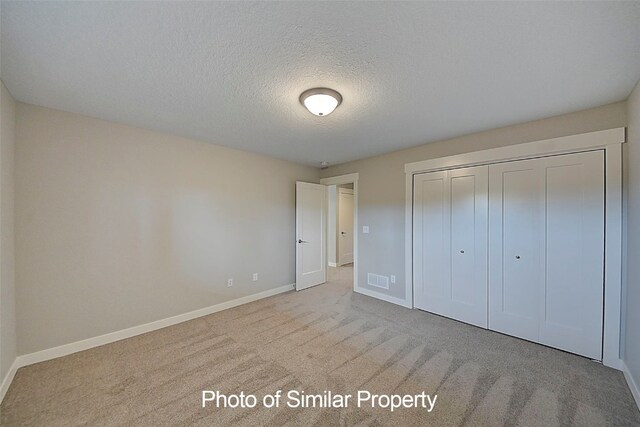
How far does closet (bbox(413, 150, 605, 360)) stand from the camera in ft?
7.48

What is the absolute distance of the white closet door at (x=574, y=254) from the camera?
2.23m

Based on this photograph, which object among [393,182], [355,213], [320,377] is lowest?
[320,377]

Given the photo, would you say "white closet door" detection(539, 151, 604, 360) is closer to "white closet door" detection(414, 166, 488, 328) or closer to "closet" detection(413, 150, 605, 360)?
"closet" detection(413, 150, 605, 360)

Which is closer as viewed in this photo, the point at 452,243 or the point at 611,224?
the point at 611,224

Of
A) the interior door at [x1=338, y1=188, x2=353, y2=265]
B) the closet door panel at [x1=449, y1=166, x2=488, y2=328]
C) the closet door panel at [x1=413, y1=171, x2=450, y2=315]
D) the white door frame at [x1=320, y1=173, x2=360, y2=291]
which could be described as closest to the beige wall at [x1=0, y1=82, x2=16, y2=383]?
the white door frame at [x1=320, y1=173, x2=360, y2=291]

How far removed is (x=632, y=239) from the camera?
6.42 ft

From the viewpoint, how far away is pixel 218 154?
3.48 m

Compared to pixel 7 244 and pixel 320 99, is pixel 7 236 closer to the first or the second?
pixel 7 244

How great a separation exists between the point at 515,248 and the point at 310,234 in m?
3.05

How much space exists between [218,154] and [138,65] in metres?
1.85

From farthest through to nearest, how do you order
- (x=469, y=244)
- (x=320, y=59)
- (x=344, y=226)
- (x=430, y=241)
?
(x=344, y=226)
(x=430, y=241)
(x=469, y=244)
(x=320, y=59)

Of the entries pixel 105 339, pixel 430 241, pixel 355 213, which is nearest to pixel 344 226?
pixel 355 213

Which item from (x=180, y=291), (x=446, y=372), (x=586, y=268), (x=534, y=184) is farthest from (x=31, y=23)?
(x=586, y=268)

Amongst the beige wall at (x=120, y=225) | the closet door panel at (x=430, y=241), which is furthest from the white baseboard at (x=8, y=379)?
the closet door panel at (x=430, y=241)
